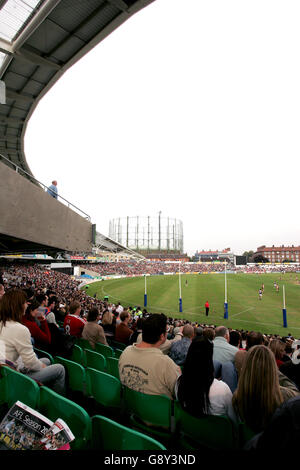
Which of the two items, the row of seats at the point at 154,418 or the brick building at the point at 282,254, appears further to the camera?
the brick building at the point at 282,254

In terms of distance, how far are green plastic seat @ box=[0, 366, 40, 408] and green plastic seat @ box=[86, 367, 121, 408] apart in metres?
0.83

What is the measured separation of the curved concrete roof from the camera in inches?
277

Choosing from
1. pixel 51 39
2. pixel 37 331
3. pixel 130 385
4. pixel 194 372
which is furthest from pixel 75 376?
pixel 51 39

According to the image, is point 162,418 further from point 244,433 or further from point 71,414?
point 71,414

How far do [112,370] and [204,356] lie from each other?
8.12 feet

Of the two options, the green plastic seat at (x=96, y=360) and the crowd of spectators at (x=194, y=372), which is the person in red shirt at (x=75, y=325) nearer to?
the green plastic seat at (x=96, y=360)

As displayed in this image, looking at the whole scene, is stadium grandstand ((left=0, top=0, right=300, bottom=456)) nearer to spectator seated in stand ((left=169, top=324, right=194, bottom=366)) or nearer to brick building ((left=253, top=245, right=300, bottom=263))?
spectator seated in stand ((left=169, top=324, right=194, bottom=366))

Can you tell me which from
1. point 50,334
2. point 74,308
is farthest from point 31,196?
point 50,334

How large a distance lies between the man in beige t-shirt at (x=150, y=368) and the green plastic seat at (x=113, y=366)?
131cm

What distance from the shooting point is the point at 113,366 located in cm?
431

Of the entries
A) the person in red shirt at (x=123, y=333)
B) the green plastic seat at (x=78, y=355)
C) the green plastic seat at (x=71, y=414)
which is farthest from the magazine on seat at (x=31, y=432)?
the person in red shirt at (x=123, y=333)

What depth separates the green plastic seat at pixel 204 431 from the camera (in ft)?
7.87

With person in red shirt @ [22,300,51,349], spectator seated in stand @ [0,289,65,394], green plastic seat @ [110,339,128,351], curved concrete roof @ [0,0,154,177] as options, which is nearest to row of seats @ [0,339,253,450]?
spectator seated in stand @ [0,289,65,394]

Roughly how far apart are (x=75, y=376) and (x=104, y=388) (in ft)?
2.44
